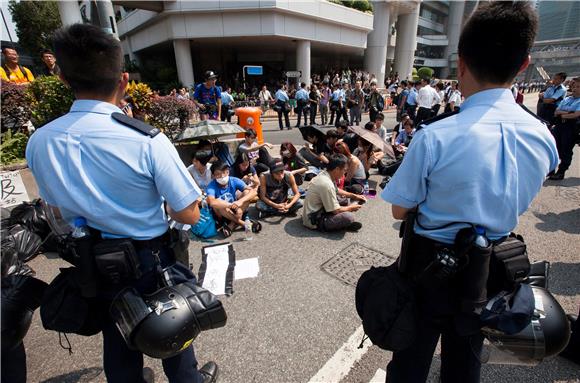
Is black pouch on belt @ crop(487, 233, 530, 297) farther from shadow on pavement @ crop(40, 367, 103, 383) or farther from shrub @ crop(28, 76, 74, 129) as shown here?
shrub @ crop(28, 76, 74, 129)

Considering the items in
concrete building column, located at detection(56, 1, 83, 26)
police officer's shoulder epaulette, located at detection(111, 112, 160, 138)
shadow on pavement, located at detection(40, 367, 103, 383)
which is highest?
concrete building column, located at detection(56, 1, 83, 26)

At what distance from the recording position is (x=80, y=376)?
220 centimetres

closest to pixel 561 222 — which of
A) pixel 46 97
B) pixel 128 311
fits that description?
pixel 128 311

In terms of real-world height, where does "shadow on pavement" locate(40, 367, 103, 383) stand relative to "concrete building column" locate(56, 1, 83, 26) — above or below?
below

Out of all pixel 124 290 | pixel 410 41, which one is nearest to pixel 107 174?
pixel 124 290

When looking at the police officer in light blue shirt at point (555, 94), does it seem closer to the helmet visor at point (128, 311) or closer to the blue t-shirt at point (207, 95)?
the blue t-shirt at point (207, 95)

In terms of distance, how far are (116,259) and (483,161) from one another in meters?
1.61

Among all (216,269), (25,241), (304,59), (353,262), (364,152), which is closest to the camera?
(25,241)

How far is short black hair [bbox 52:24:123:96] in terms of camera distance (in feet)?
4.10

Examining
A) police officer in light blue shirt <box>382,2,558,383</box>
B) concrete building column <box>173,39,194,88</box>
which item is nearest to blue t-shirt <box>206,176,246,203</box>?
police officer in light blue shirt <box>382,2,558,383</box>

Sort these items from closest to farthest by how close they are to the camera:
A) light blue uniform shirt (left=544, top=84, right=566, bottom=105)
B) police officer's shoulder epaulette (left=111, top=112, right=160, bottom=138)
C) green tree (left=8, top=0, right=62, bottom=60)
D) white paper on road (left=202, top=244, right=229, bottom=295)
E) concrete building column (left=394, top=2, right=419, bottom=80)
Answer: police officer's shoulder epaulette (left=111, top=112, right=160, bottom=138) < white paper on road (left=202, top=244, right=229, bottom=295) < light blue uniform shirt (left=544, top=84, right=566, bottom=105) < green tree (left=8, top=0, right=62, bottom=60) < concrete building column (left=394, top=2, right=419, bottom=80)

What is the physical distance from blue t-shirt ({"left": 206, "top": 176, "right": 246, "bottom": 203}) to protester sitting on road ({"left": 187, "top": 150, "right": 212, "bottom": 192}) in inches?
12.2

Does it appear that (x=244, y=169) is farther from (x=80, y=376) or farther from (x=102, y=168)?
(x=102, y=168)

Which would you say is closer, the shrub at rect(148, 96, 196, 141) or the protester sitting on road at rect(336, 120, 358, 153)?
the shrub at rect(148, 96, 196, 141)
